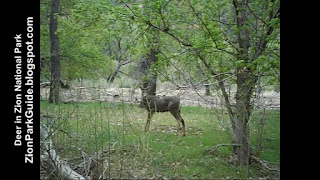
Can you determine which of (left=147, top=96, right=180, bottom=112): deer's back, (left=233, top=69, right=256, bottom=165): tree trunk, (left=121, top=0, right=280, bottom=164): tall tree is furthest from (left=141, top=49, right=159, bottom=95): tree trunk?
(left=233, top=69, right=256, bottom=165): tree trunk

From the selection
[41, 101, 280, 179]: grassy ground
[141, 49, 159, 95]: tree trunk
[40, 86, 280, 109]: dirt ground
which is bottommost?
[41, 101, 280, 179]: grassy ground

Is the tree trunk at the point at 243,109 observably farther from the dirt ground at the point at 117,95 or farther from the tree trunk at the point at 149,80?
the tree trunk at the point at 149,80

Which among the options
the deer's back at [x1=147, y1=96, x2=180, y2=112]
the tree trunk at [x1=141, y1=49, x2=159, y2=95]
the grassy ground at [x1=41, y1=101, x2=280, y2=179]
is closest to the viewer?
the grassy ground at [x1=41, y1=101, x2=280, y2=179]

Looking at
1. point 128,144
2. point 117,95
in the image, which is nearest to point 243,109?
point 128,144

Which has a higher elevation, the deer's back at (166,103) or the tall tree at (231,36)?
the tall tree at (231,36)

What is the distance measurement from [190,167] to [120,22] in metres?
3.26

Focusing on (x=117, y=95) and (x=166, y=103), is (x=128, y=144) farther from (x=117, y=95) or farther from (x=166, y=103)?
(x=166, y=103)

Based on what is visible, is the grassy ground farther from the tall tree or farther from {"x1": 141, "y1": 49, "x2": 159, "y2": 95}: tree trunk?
{"x1": 141, "y1": 49, "x2": 159, "y2": 95}: tree trunk

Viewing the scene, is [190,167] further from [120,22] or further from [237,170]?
[120,22]

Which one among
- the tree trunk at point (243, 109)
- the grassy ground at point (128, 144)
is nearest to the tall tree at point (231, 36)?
the tree trunk at point (243, 109)

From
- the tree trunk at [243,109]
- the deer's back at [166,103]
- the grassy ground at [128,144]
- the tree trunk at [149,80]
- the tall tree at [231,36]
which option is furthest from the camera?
the deer's back at [166,103]
